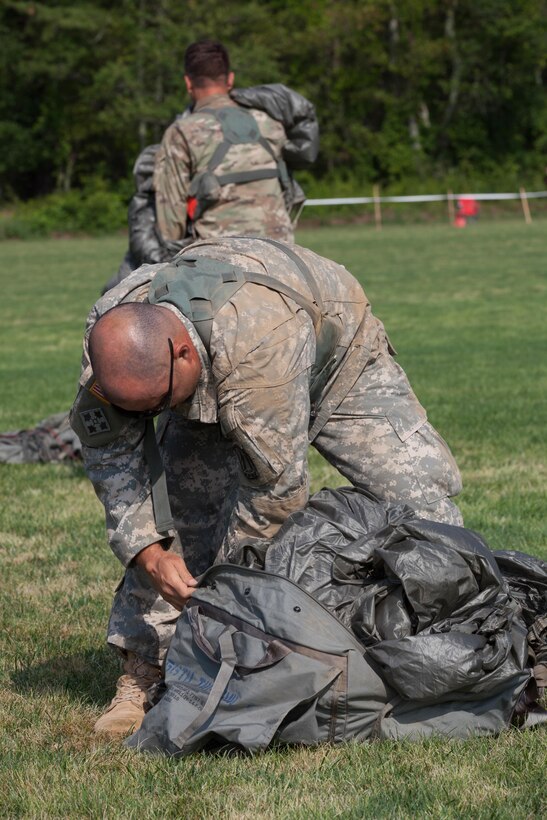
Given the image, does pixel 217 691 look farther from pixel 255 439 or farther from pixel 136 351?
pixel 136 351

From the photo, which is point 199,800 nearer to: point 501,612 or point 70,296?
point 501,612

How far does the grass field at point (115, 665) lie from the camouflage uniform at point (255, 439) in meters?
0.58

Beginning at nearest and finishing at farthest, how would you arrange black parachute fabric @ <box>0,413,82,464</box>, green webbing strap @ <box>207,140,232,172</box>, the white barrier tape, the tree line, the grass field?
1. the grass field
2. green webbing strap @ <box>207,140,232,172</box>
3. black parachute fabric @ <box>0,413,82,464</box>
4. the white barrier tape
5. the tree line

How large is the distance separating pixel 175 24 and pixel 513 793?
63470 millimetres

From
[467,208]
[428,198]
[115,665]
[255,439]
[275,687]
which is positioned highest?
[255,439]

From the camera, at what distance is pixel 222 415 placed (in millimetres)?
4156

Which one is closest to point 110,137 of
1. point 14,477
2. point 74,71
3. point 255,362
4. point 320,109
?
point 74,71

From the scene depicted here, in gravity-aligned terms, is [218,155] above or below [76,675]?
above

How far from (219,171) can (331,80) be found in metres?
60.5

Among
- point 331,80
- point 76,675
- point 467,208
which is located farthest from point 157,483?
point 331,80

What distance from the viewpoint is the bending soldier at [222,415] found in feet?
13.3

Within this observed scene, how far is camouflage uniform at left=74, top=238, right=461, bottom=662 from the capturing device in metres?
4.11

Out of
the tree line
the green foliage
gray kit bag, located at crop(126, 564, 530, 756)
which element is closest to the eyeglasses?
gray kit bag, located at crop(126, 564, 530, 756)

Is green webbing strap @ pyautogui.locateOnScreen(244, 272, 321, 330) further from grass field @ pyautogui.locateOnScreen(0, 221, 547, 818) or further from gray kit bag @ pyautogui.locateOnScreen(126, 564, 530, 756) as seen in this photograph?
grass field @ pyautogui.locateOnScreen(0, 221, 547, 818)
